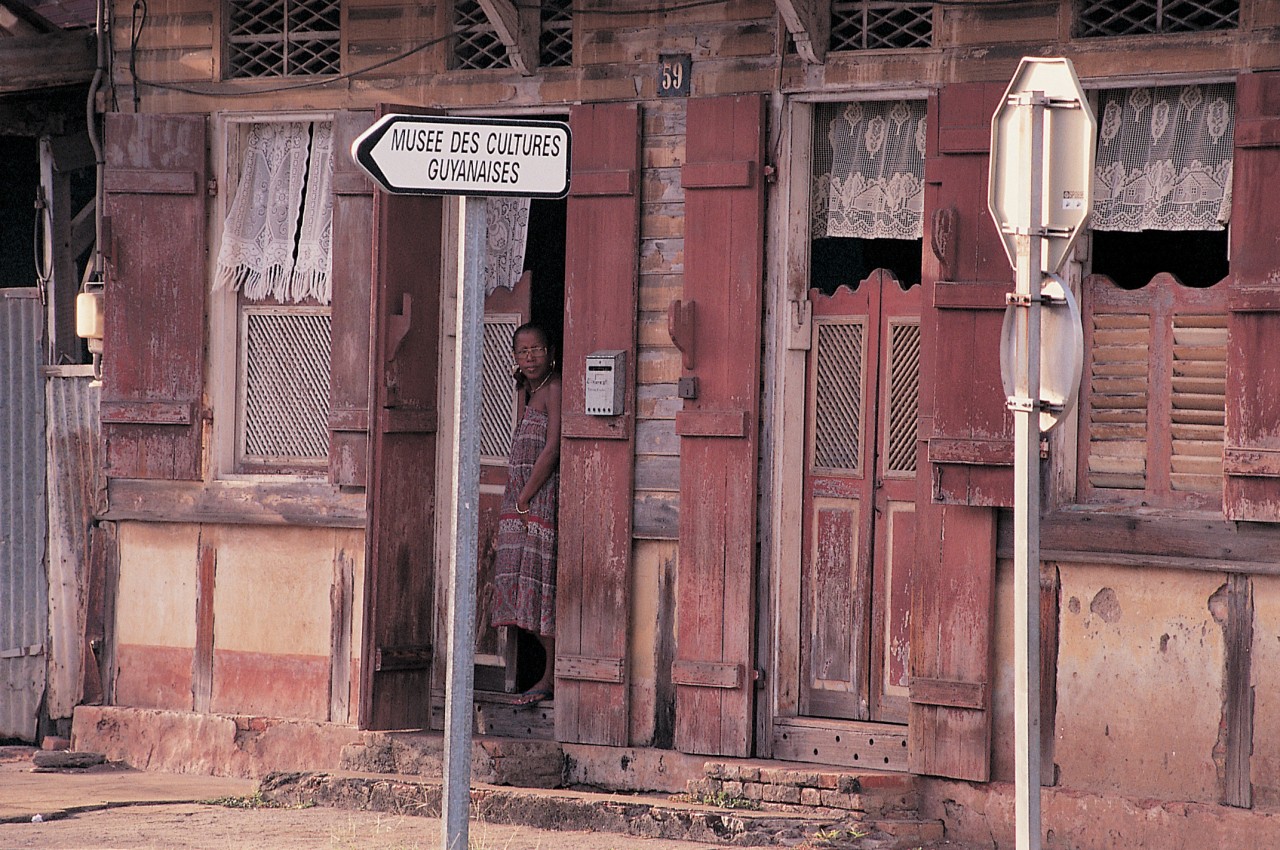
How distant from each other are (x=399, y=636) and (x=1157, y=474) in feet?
12.3

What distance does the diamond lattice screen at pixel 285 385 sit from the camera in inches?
Answer: 373

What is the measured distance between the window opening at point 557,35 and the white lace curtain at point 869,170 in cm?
136

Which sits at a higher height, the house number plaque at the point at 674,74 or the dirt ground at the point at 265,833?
the house number plaque at the point at 674,74

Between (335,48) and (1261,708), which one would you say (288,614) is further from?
(1261,708)

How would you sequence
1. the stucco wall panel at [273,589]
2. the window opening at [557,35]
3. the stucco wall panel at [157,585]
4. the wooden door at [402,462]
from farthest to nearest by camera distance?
the stucco wall panel at [157,585] → the stucco wall panel at [273,589] → the window opening at [557,35] → the wooden door at [402,462]

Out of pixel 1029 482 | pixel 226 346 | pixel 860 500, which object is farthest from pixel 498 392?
pixel 1029 482

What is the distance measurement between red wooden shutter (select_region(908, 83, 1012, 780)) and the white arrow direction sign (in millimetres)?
2997

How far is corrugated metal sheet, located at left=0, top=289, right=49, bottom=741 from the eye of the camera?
10.2 meters

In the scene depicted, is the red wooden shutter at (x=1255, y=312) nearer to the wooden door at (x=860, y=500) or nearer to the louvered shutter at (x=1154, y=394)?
the louvered shutter at (x=1154, y=394)

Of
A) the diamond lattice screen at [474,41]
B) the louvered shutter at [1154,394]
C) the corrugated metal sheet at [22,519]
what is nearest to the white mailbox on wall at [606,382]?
the diamond lattice screen at [474,41]

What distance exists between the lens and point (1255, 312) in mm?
7184

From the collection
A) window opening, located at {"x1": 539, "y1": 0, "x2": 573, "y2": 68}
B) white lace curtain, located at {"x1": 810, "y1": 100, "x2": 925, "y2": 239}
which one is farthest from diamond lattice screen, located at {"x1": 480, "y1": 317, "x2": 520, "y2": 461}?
white lace curtain, located at {"x1": 810, "y1": 100, "x2": 925, "y2": 239}

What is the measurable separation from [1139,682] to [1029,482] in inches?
116

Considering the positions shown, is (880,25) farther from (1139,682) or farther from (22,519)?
(22,519)
